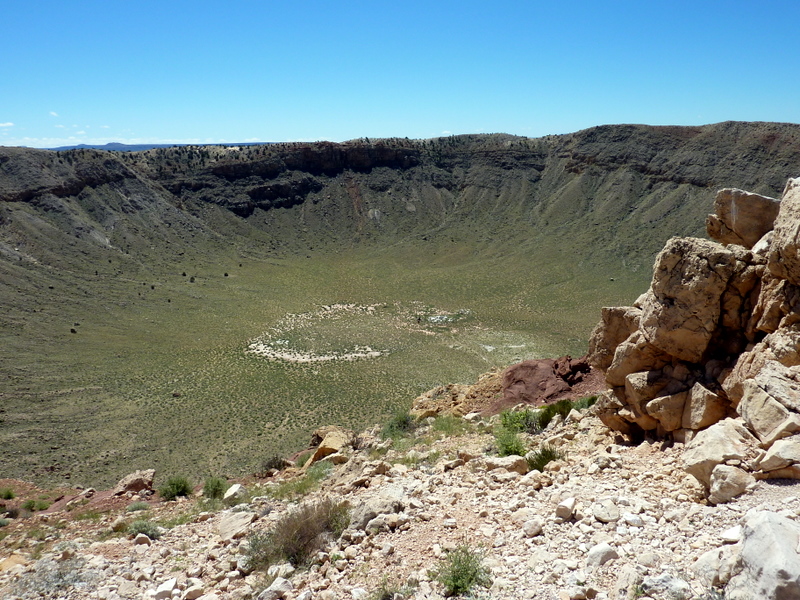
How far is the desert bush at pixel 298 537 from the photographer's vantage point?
27.3 ft

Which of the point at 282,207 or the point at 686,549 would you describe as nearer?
the point at 686,549

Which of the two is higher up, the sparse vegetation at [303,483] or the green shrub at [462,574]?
the green shrub at [462,574]

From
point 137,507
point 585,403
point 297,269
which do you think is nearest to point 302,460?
point 137,507

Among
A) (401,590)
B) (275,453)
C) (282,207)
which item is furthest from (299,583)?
(282,207)

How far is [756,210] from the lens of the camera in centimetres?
1152

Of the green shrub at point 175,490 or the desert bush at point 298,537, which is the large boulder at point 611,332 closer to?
the desert bush at point 298,537

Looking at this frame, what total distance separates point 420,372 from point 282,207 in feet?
190

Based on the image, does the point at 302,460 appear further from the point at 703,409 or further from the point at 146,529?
the point at 703,409

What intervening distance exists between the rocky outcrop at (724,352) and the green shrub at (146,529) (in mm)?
9763

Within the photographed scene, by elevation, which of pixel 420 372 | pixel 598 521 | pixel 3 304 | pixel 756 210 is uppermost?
pixel 756 210

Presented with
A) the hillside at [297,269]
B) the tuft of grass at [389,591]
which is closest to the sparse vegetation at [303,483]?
the tuft of grass at [389,591]

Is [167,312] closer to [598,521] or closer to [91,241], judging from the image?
[91,241]

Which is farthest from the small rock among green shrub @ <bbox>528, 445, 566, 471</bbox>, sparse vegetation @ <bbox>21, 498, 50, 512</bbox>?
sparse vegetation @ <bbox>21, 498, 50, 512</bbox>

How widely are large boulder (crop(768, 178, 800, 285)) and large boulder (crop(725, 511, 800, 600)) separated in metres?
5.00
